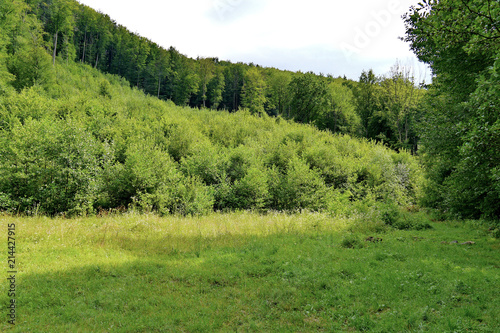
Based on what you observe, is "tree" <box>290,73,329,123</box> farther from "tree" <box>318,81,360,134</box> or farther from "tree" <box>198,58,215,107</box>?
"tree" <box>198,58,215,107</box>

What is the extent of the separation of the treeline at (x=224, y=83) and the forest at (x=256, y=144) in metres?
0.54

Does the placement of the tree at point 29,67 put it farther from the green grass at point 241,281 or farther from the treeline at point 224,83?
the green grass at point 241,281

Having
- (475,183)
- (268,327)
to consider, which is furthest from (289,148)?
(268,327)

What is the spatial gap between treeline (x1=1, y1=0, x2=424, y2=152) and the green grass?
4777 cm

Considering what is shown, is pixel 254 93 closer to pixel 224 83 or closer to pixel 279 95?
pixel 279 95

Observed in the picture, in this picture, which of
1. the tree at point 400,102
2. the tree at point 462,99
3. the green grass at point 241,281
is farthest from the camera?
the tree at point 400,102

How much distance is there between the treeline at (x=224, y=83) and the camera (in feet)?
176

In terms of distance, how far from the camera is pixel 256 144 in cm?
3133

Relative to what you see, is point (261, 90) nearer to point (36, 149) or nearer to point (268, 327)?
point (36, 149)

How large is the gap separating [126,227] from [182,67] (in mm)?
76307

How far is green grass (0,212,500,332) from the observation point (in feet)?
18.7

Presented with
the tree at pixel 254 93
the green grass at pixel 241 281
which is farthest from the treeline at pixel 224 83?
the green grass at pixel 241 281

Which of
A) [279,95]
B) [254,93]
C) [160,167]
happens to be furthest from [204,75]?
[160,167]

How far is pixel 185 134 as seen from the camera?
3097 cm
